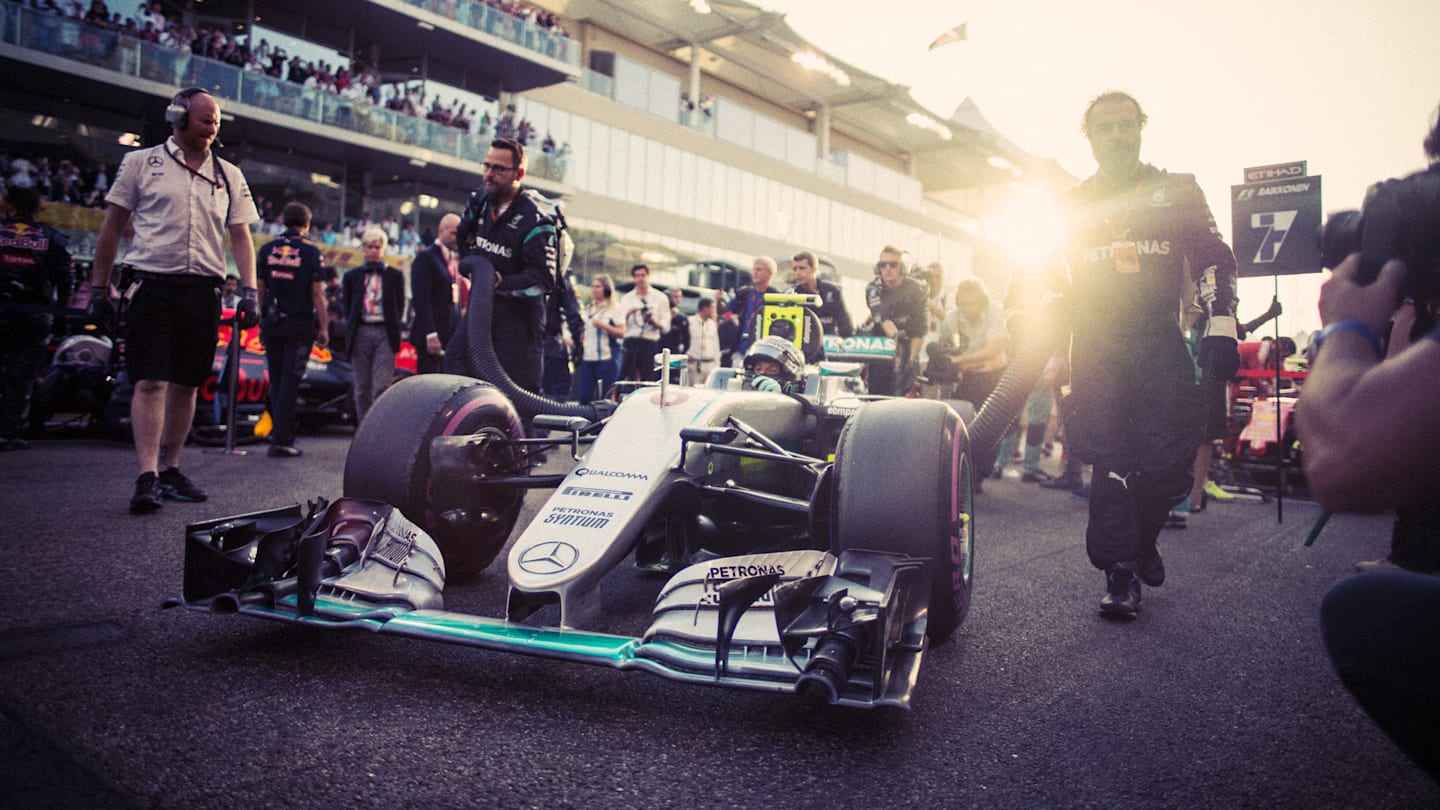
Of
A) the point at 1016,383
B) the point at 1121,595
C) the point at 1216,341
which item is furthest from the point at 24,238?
the point at 1216,341

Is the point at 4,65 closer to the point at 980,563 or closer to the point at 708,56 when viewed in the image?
the point at 980,563

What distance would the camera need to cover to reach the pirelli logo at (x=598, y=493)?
102 inches

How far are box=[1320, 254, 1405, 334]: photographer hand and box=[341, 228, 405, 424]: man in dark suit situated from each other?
6731mm

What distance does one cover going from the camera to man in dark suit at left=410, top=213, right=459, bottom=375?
6371 mm

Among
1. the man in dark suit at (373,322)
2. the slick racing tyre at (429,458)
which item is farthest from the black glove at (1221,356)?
the man in dark suit at (373,322)

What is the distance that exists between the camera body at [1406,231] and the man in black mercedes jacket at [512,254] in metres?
3.74

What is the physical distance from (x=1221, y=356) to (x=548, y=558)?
2.49 m

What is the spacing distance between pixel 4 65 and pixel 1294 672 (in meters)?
21.8

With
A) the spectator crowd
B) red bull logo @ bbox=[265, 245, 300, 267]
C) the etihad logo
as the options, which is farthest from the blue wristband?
the spectator crowd

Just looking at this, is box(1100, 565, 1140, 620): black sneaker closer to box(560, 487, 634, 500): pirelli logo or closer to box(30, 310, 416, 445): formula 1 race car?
box(560, 487, 634, 500): pirelli logo

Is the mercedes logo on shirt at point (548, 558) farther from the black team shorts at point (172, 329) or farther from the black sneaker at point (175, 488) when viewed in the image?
the black sneaker at point (175, 488)

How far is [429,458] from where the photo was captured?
2.86m

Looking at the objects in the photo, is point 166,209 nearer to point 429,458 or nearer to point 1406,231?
point 429,458

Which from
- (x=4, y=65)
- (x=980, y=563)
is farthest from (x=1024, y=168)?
(x=980, y=563)
